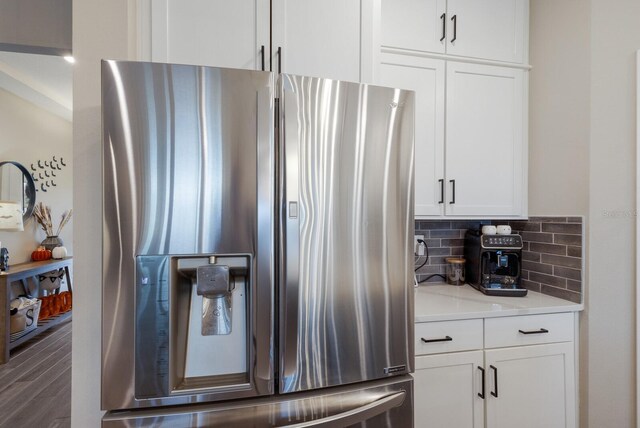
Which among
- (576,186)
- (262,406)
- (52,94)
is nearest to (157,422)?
(262,406)

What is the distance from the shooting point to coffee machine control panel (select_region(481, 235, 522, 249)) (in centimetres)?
186

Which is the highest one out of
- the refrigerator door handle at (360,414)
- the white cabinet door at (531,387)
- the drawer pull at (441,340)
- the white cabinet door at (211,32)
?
the white cabinet door at (211,32)

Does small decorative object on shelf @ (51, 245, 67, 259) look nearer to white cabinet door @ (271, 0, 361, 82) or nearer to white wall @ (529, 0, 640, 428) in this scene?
white cabinet door @ (271, 0, 361, 82)

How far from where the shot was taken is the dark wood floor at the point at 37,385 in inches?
88.5

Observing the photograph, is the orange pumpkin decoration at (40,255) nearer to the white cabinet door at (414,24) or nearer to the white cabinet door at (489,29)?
the white cabinet door at (414,24)

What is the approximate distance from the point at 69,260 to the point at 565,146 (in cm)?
507

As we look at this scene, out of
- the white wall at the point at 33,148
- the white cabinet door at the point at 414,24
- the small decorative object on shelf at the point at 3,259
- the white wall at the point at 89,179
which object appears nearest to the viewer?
the white wall at the point at 89,179

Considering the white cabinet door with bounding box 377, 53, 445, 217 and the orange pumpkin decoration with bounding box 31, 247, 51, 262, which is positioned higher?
the white cabinet door with bounding box 377, 53, 445, 217

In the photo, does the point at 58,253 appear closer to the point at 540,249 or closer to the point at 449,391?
the point at 449,391

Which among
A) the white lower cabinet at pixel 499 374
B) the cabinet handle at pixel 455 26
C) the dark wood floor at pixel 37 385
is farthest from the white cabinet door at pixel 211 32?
the dark wood floor at pixel 37 385

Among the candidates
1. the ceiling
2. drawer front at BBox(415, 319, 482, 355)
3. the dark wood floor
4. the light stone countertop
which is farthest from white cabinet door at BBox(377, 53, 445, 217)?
the ceiling

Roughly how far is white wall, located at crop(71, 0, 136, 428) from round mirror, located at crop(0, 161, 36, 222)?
3.43 meters

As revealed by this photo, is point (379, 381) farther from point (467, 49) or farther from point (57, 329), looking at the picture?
point (57, 329)

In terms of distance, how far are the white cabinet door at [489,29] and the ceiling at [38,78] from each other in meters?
3.04
